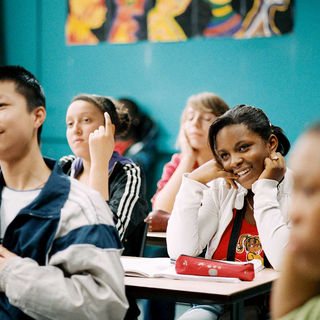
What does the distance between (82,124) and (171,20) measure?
9.89 ft

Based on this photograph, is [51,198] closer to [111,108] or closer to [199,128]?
[111,108]

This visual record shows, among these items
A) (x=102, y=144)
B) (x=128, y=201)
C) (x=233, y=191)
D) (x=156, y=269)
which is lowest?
(x=156, y=269)

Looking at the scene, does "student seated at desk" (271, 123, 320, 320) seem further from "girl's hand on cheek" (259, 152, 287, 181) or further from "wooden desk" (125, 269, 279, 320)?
"girl's hand on cheek" (259, 152, 287, 181)

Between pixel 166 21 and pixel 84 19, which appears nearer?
pixel 166 21

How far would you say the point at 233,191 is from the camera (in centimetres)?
244

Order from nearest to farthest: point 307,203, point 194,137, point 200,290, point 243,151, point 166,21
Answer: point 307,203 → point 200,290 → point 243,151 → point 194,137 → point 166,21

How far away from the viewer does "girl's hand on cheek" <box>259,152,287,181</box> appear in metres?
2.33

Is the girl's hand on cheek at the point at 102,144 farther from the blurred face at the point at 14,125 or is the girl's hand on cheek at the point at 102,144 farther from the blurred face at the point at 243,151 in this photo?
the blurred face at the point at 14,125

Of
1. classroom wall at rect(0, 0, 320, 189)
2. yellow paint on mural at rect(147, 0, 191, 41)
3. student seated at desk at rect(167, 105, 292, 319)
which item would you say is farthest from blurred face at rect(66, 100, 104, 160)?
yellow paint on mural at rect(147, 0, 191, 41)

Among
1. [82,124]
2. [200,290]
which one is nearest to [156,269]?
[200,290]

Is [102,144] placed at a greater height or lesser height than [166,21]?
lesser

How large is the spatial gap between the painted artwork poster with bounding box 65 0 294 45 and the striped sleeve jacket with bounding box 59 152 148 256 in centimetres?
288

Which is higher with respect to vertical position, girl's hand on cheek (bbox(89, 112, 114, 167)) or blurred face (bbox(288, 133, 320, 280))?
blurred face (bbox(288, 133, 320, 280))

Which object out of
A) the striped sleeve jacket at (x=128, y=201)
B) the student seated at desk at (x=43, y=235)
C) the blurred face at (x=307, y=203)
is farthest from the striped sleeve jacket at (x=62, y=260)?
the striped sleeve jacket at (x=128, y=201)
